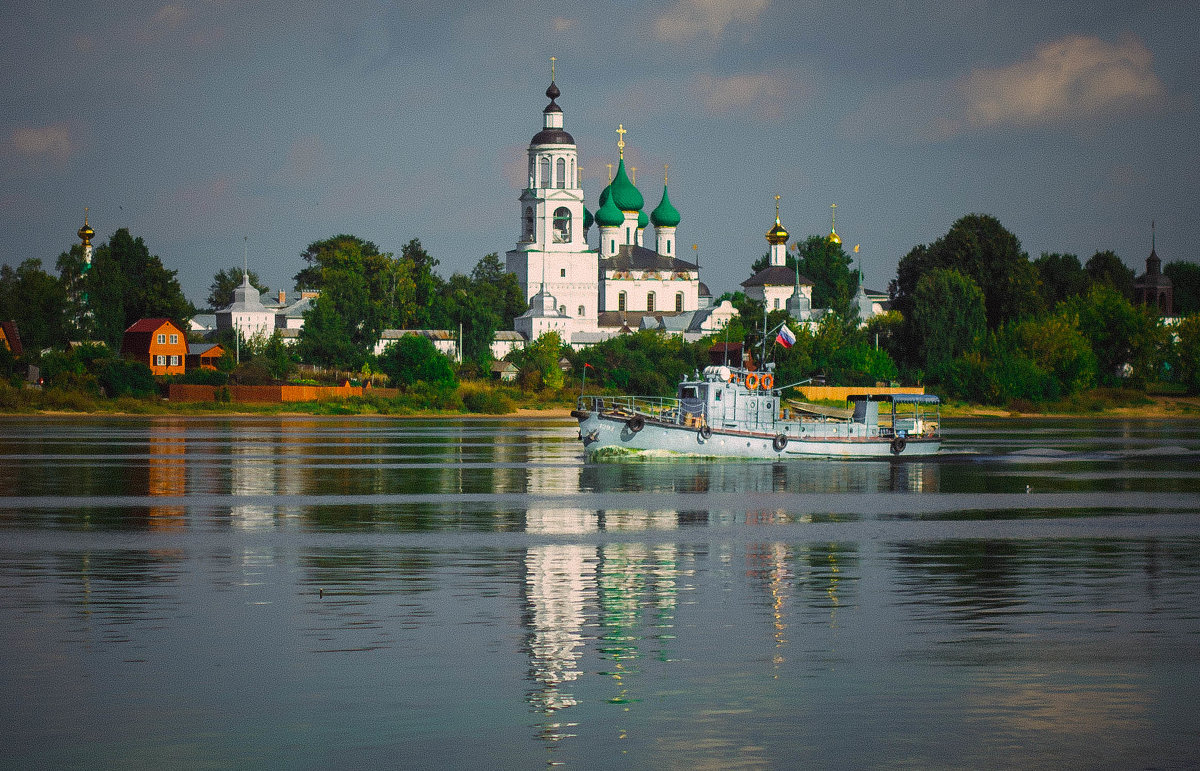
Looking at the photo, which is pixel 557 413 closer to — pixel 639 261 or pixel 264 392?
pixel 264 392

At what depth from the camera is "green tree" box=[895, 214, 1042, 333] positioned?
438 ft

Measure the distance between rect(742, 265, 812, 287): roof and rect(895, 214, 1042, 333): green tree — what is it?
5464cm

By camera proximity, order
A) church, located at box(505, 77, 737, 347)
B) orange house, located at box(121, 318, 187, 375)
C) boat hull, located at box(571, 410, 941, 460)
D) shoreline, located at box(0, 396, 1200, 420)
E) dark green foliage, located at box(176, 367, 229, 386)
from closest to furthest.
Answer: boat hull, located at box(571, 410, 941, 460) < shoreline, located at box(0, 396, 1200, 420) < dark green foliage, located at box(176, 367, 229, 386) < orange house, located at box(121, 318, 187, 375) < church, located at box(505, 77, 737, 347)

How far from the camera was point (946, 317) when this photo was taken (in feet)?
406

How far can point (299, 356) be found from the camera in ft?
449

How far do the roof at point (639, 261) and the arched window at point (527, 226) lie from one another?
10.8 meters

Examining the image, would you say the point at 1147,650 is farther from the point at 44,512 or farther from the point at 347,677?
the point at 44,512

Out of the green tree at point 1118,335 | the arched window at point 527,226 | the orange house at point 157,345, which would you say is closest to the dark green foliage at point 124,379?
the orange house at point 157,345

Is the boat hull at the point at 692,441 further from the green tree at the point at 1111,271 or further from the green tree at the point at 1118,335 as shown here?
the green tree at the point at 1111,271

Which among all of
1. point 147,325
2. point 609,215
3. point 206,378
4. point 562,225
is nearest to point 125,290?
point 147,325

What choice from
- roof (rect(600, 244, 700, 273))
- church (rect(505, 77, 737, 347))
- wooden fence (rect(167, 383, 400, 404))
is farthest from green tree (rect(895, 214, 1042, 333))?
roof (rect(600, 244, 700, 273))

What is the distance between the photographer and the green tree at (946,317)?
407 ft

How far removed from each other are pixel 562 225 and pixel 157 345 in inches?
2416

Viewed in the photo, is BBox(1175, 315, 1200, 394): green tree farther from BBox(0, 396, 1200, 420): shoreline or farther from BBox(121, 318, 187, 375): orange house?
BBox(121, 318, 187, 375): orange house
